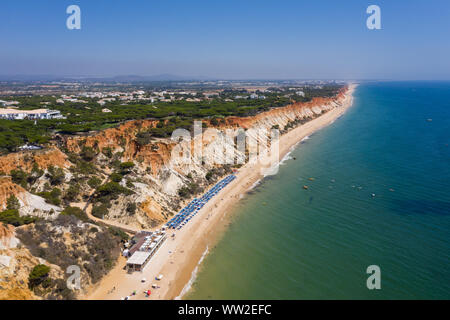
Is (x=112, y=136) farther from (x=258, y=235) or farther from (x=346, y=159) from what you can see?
(x=346, y=159)

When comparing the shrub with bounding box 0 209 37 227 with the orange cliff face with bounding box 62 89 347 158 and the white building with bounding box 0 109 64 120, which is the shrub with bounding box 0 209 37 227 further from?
the white building with bounding box 0 109 64 120

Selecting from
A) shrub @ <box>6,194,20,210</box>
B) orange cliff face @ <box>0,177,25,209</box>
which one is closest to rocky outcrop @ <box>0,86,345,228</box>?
orange cliff face @ <box>0,177,25,209</box>

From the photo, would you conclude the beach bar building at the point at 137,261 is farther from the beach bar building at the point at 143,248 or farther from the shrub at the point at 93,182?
the shrub at the point at 93,182

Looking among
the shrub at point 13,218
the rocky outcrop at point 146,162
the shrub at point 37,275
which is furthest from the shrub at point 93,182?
the shrub at point 37,275

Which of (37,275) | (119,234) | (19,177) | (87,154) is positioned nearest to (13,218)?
(37,275)

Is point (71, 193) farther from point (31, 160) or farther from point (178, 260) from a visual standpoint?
point (178, 260)

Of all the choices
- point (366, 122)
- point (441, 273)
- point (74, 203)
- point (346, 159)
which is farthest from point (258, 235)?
point (366, 122)
